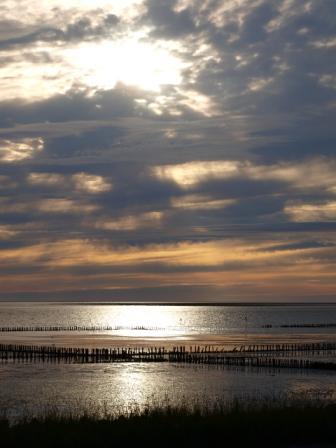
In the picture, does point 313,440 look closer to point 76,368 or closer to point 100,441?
point 100,441

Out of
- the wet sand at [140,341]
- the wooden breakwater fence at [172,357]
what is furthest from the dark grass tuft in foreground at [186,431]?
the wet sand at [140,341]

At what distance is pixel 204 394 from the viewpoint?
46.3 metres

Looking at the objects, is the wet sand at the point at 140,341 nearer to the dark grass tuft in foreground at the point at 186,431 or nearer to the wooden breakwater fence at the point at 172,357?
the wooden breakwater fence at the point at 172,357

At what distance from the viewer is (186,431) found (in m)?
20.2

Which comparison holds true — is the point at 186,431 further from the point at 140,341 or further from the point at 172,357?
the point at 140,341

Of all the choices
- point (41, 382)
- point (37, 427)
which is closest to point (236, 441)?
point (37, 427)

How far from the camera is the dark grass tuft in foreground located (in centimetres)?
1914

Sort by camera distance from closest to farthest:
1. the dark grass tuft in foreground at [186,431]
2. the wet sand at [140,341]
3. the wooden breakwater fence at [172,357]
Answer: the dark grass tuft in foreground at [186,431] < the wooden breakwater fence at [172,357] < the wet sand at [140,341]

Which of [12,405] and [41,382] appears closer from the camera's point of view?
[12,405]

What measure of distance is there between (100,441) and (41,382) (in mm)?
35936

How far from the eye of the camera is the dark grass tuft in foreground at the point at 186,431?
62.8 ft

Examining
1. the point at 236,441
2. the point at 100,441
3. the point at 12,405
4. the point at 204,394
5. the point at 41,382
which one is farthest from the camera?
the point at 41,382

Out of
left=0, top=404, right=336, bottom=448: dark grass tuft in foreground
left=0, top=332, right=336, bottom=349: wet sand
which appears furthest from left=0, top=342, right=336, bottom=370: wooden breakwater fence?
left=0, top=404, right=336, bottom=448: dark grass tuft in foreground

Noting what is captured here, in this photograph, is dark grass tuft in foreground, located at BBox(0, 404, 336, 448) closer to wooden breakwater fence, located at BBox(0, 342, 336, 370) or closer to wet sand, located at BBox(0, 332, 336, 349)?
wooden breakwater fence, located at BBox(0, 342, 336, 370)
